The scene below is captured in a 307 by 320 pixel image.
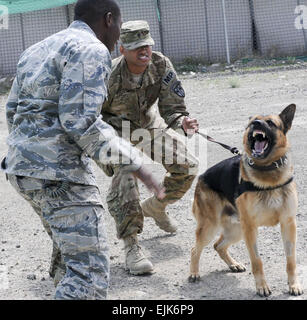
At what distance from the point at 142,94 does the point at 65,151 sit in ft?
7.85

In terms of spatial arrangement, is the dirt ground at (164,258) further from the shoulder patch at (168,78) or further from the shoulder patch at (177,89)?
the shoulder patch at (168,78)

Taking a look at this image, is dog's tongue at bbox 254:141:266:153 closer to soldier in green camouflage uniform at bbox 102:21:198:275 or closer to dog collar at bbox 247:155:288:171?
dog collar at bbox 247:155:288:171

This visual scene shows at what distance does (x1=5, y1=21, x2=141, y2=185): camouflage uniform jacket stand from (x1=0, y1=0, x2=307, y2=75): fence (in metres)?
13.5

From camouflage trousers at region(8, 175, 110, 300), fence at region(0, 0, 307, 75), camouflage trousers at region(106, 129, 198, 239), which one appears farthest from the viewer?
fence at region(0, 0, 307, 75)

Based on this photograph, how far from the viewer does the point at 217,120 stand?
10484mm

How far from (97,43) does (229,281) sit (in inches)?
94.9

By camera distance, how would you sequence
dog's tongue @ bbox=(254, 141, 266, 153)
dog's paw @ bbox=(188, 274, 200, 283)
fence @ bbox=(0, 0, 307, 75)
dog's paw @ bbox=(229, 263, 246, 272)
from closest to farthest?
1. dog's tongue @ bbox=(254, 141, 266, 153)
2. dog's paw @ bbox=(188, 274, 200, 283)
3. dog's paw @ bbox=(229, 263, 246, 272)
4. fence @ bbox=(0, 0, 307, 75)

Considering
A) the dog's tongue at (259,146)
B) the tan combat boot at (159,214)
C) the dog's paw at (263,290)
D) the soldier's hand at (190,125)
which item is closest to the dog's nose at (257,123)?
the dog's tongue at (259,146)

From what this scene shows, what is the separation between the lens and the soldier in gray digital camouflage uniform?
126 inches

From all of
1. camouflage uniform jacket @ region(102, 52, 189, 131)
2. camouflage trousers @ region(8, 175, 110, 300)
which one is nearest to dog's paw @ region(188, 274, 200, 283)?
camouflage uniform jacket @ region(102, 52, 189, 131)

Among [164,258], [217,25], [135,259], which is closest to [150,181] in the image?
[135,259]

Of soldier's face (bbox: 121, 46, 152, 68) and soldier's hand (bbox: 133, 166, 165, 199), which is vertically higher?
soldier's face (bbox: 121, 46, 152, 68)

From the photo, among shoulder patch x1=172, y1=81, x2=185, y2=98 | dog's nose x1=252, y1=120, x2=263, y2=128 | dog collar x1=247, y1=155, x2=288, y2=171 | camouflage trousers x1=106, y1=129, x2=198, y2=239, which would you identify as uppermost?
shoulder patch x1=172, y1=81, x2=185, y2=98

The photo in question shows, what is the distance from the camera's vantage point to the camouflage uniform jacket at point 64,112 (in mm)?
3150
